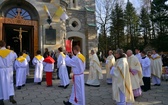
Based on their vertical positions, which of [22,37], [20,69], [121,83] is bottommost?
[121,83]

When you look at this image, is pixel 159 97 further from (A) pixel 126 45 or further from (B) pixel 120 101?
(A) pixel 126 45

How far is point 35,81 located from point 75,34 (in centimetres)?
980

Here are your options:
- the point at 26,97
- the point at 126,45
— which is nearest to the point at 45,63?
the point at 26,97

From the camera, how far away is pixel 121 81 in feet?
18.5

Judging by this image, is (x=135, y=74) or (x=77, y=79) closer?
(x=77, y=79)

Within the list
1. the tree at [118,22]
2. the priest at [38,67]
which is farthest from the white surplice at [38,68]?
the tree at [118,22]

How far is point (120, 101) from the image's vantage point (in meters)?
5.60

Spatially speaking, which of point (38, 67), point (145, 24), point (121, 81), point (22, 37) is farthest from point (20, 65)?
point (145, 24)

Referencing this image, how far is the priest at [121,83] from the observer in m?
5.59

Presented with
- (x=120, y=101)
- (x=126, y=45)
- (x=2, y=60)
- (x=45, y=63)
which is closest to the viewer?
(x=120, y=101)

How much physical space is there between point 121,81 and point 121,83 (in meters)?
0.06

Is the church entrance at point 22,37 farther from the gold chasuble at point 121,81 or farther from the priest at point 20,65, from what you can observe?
the gold chasuble at point 121,81

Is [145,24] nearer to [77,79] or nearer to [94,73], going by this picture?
[94,73]

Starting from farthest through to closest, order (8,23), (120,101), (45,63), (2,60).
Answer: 1. (8,23)
2. (45,63)
3. (2,60)
4. (120,101)
